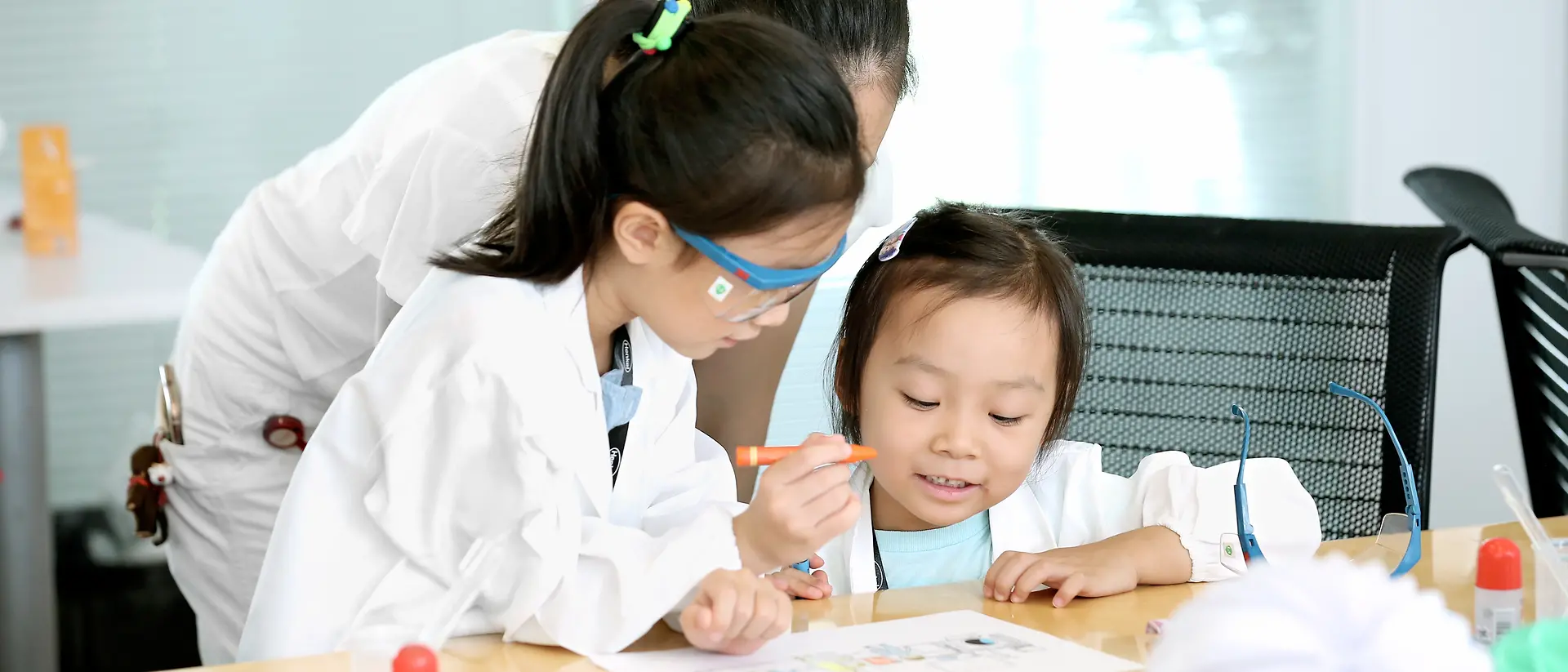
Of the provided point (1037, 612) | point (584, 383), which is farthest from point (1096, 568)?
point (584, 383)

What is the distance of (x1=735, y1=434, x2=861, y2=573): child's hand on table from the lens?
0.95 meters

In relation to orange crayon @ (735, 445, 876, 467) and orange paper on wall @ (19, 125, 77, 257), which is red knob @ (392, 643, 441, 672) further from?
orange paper on wall @ (19, 125, 77, 257)

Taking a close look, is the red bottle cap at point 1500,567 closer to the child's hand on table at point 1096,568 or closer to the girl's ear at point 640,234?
the child's hand on table at point 1096,568

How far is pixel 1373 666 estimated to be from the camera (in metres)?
0.52

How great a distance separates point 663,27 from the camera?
3.19ft

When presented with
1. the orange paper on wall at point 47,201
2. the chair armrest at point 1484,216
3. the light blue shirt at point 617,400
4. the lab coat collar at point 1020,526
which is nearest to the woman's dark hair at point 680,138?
the light blue shirt at point 617,400

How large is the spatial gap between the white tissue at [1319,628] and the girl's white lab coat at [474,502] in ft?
1.41

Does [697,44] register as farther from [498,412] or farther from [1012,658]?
[1012,658]

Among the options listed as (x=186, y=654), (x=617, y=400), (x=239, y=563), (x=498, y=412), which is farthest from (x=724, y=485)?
(x=186, y=654)

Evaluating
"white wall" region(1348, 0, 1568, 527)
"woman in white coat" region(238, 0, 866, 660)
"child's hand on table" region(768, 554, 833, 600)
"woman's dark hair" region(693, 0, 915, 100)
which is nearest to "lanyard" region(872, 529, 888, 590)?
"child's hand on table" region(768, 554, 833, 600)

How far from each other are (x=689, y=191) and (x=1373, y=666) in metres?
0.56

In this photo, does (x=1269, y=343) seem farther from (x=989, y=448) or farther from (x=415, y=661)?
(x=415, y=661)

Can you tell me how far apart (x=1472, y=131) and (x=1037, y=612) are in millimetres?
2509

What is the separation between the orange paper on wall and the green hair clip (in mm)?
1585
